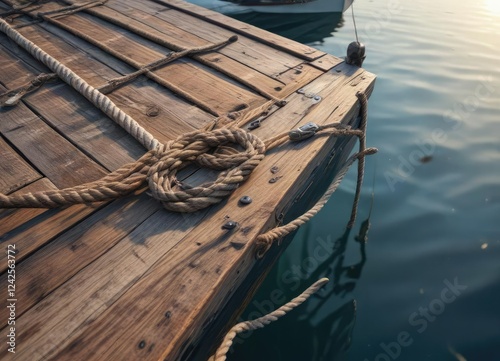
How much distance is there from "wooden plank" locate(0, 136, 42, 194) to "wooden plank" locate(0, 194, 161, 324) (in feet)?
1.69

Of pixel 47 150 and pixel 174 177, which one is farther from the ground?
pixel 174 177

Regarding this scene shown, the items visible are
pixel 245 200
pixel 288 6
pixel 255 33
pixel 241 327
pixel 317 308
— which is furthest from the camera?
pixel 288 6

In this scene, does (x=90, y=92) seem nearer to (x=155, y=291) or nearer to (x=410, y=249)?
(x=155, y=291)

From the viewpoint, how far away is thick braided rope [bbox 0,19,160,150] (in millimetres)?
2270

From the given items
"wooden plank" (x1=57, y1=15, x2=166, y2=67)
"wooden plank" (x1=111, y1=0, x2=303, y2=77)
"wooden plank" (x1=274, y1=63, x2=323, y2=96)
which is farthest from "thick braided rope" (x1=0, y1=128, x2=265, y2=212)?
"wooden plank" (x1=57, y1=15, x2=166, y2=67)

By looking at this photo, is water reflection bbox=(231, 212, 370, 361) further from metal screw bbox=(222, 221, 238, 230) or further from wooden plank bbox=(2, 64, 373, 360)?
metal screw bbox=(222, 221, 238, 230)

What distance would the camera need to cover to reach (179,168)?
2.10 meters

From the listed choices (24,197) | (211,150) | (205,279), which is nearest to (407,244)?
(211,150)

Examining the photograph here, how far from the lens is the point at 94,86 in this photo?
286 cm

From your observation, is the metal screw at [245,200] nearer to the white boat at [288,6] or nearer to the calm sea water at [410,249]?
the calm sea water at [410,249]

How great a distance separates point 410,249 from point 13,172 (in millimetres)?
3245

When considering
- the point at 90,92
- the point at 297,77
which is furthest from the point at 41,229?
the point at 297,77

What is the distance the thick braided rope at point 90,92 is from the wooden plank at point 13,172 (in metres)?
0.63

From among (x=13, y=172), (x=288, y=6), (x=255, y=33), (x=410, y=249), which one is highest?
(x=255, y=33)
